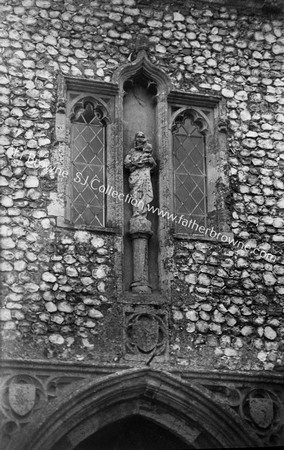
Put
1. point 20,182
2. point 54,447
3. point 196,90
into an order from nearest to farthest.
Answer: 1. point 54,447
2. point 20,182
3. point 196,90

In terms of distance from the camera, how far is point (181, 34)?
13.8m

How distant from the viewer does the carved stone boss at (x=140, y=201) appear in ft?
41.7

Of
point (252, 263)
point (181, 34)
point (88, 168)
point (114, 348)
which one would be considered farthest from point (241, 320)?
point (181, 34)

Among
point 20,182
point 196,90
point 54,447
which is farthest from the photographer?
point 196,90

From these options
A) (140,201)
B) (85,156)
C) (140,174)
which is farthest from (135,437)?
(85,156)

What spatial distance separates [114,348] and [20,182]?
2.07m

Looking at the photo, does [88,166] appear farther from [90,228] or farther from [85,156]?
[90,228]

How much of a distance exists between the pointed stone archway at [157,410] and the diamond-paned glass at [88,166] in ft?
6.13

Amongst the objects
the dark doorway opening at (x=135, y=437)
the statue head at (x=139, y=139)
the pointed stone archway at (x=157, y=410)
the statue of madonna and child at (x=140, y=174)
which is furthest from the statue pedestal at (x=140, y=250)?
the dark doorway opening at (x=135, y=437)

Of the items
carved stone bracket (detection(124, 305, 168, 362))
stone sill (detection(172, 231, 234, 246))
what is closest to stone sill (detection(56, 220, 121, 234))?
stone sill (detection(172, 231, 234, 246))

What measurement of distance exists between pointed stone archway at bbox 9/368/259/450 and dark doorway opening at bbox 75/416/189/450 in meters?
0.08

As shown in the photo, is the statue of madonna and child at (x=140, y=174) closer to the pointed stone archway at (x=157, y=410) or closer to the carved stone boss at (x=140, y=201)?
the carved stone boss at (x=140, y=201)

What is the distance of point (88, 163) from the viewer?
13.1 metres

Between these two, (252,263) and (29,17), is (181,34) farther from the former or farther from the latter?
(252,263)
